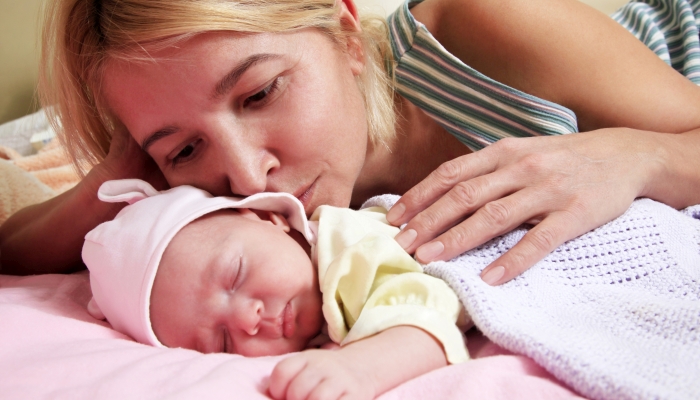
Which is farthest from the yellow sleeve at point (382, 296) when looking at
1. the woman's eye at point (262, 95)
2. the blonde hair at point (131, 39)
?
the blonde hair at point (131, 39)

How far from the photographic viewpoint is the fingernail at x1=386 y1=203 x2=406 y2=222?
0.82 m

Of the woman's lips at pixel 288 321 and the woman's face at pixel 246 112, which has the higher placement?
the woman's face at pixel 246 112

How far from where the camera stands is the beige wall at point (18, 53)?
7.27 feet

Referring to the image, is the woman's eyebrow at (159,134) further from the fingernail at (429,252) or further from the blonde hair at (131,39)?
the fingernail at (429,252)

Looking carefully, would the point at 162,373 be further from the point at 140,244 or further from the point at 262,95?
the point at 262,95

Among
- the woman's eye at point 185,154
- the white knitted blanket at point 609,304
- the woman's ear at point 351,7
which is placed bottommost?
the white knitted blanket at point 609,304

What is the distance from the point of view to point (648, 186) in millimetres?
915

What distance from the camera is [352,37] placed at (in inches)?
40.9

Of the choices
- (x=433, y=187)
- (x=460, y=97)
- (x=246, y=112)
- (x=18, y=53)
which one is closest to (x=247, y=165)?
(x=246, y=112)

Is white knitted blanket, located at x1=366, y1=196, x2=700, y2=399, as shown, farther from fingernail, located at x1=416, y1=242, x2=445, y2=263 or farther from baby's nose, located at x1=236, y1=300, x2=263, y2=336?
baby's nose, located at x1=236, y1=300, x2=263, y2=336

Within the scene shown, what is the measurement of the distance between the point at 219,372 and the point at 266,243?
252mm

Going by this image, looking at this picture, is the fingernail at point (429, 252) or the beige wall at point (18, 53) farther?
the beige wall at point (18, 53)

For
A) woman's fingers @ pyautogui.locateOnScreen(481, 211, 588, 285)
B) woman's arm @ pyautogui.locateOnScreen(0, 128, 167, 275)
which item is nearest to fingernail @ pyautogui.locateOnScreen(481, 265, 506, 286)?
woman's fingers @ pyautogui.locateOnScreen(481, 211, 588, 285)

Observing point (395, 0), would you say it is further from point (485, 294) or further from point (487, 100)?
point (485, 294)
